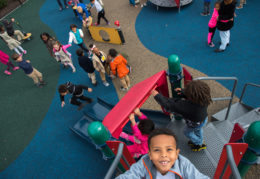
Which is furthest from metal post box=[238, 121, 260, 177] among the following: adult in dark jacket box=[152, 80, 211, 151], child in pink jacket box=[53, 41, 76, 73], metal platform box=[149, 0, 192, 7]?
metal platform box=[149, 0, 192, 7]

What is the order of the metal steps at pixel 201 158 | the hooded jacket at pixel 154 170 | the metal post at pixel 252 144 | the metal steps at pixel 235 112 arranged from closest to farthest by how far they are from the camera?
the metal post at pixel 252 144, the hooded jacket at pixel 154 170, the metal steps at pixel 201 158, the metal steps at pixel 235 112

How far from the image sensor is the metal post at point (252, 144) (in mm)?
1602

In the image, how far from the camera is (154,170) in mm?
1854

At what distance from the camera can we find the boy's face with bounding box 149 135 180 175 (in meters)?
1.67

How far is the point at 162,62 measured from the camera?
20.0 feet

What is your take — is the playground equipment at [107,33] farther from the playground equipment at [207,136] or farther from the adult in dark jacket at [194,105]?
the adult in dark jacket at [194,105]

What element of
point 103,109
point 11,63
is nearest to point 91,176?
point 103,109

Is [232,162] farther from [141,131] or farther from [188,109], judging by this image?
[141,131]

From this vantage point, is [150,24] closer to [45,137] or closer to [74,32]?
[74,32]

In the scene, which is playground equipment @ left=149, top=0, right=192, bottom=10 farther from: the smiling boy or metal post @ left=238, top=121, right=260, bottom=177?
the smiling boy

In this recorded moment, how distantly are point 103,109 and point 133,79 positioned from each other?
1.51 m

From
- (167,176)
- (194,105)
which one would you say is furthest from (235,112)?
(167,176)

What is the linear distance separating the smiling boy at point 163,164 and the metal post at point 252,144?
1.71ft

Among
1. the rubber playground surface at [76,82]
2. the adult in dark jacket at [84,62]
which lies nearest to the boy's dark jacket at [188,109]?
the rubber playground surface at [76,82]
